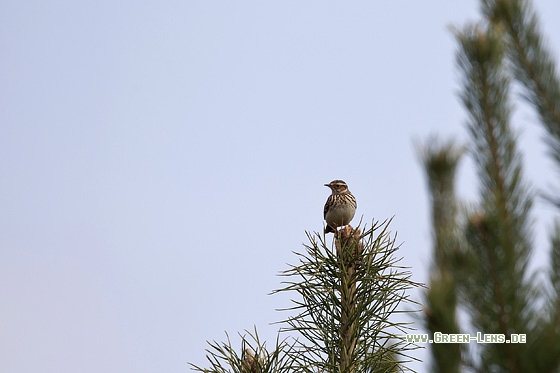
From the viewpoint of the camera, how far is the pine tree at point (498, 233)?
4.41 m

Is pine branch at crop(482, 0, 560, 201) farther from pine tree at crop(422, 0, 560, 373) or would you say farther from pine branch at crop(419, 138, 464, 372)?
pine branch at crop(419, 138, 464, 372)

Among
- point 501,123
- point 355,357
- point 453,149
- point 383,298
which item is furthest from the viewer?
point 453,149

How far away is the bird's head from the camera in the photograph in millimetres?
11551

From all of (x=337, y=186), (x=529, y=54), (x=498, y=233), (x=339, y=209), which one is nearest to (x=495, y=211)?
(x=498, y=233)

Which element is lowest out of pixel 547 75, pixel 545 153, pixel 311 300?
pixel 311 300

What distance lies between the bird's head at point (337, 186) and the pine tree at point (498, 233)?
20.6 feet

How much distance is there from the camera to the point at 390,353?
418 centimetres

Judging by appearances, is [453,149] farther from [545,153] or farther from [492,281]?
[492,281]

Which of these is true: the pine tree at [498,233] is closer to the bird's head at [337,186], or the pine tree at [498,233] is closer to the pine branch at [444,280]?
the pine branch at [444,280]

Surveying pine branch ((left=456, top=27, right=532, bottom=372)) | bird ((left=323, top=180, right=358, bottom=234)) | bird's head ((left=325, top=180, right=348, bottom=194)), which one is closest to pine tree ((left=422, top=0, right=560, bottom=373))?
pine branch ((left=456, top=27, right=532, bottom=372))

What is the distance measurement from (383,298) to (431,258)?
1.05 metres

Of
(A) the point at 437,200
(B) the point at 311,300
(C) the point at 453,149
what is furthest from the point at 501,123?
(B) the point at 311,300

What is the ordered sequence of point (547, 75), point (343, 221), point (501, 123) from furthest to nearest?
point (343, 221) < point (547, 75) < point (501, 123)

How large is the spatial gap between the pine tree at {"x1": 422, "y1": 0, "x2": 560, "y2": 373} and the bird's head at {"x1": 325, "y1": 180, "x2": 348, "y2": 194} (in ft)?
20.6
